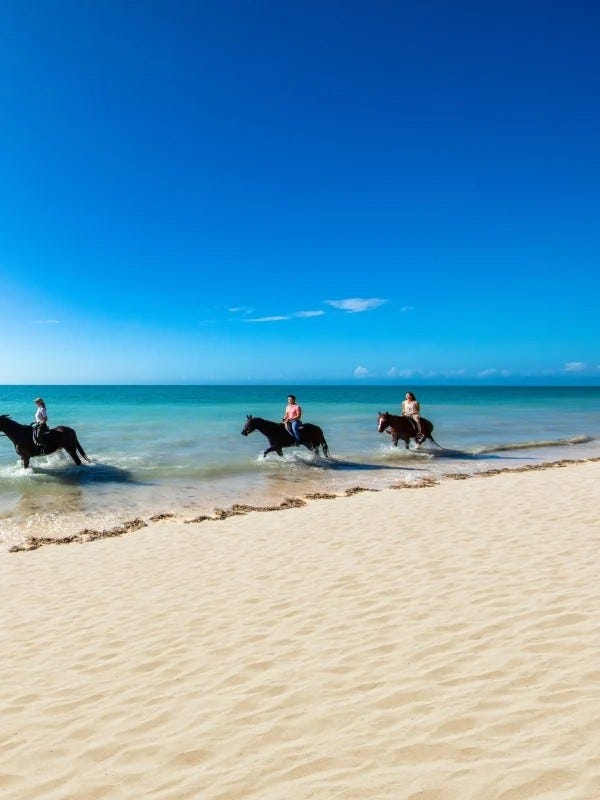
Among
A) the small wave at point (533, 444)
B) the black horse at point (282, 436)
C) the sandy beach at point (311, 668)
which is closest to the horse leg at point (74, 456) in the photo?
the black horse at point (282, 436)

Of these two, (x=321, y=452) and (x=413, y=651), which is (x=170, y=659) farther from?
(x=321, y=452)

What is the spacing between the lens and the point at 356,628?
5.56m

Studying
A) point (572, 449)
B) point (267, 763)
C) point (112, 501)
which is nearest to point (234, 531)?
point (112, 501)

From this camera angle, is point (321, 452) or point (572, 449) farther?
point (572, 449)

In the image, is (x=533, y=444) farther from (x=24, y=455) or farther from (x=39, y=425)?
(x=24, y=455)

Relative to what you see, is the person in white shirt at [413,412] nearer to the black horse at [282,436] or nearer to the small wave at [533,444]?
the small wave at [533,444]

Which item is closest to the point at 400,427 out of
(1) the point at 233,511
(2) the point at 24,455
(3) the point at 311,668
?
(1) the point at 233,511

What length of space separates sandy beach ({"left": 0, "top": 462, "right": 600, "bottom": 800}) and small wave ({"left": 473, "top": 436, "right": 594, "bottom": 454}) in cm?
1463

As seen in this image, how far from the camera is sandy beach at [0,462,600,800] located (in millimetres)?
3326

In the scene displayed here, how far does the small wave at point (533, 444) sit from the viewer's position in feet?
77.4

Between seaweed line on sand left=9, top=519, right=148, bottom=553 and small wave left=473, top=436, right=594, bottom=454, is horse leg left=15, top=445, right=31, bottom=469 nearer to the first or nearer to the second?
seaweed line on sand left=9, top=519, right=148, bottom=553

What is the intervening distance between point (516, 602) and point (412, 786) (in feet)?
10.9

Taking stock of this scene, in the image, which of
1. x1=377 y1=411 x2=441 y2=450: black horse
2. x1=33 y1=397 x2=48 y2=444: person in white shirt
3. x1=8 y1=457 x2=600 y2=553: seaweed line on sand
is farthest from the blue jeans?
x1=33 y1=397 x2=48 y2=444: person in white shirt

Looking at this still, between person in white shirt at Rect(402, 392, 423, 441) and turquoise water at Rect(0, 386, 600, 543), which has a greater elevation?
person in white shirt at Rect(402, 392, 423, 441)
